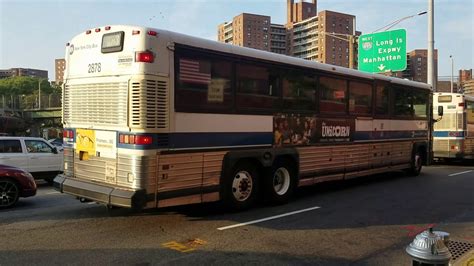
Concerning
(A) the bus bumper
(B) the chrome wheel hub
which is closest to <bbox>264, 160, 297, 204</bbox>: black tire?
(B) the chrome wheel hub

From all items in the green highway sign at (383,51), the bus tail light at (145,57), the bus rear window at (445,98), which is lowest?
the bus tail light at (145,57)

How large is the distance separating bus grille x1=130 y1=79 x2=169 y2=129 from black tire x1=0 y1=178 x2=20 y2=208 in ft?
13.3

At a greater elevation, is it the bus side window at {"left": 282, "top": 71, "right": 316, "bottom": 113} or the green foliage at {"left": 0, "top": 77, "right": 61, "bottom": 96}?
the green foliage at {"left": 0, "top": 77, "right": 61, "bottom": 96}

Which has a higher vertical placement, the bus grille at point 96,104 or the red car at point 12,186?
the bus grille at point 96,104

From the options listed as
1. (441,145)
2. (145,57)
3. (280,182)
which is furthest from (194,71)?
(441,145)

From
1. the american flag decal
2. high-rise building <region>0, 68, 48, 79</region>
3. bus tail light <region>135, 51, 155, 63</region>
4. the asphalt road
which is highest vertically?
high-rise building <region>0, 68, 48, 79</region>

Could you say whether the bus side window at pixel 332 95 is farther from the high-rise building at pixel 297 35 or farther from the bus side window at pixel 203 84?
the high-rise building at pixel 297 35

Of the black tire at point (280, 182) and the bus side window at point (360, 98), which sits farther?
the bus side window at point (360, 98)

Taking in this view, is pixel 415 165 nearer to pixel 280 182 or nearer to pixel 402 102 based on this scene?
pixel 402 102

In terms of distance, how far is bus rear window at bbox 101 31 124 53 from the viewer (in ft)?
24.9

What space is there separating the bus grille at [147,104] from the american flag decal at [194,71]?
19.1 inches

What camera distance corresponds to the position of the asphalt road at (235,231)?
19.9 ft

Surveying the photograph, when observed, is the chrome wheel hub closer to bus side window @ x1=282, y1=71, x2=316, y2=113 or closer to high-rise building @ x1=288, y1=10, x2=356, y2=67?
bus side window @ x1=282, y1=71, x2=316, y2=113

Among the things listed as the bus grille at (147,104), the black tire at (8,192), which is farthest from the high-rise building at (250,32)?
the bus grille at (147,104)
